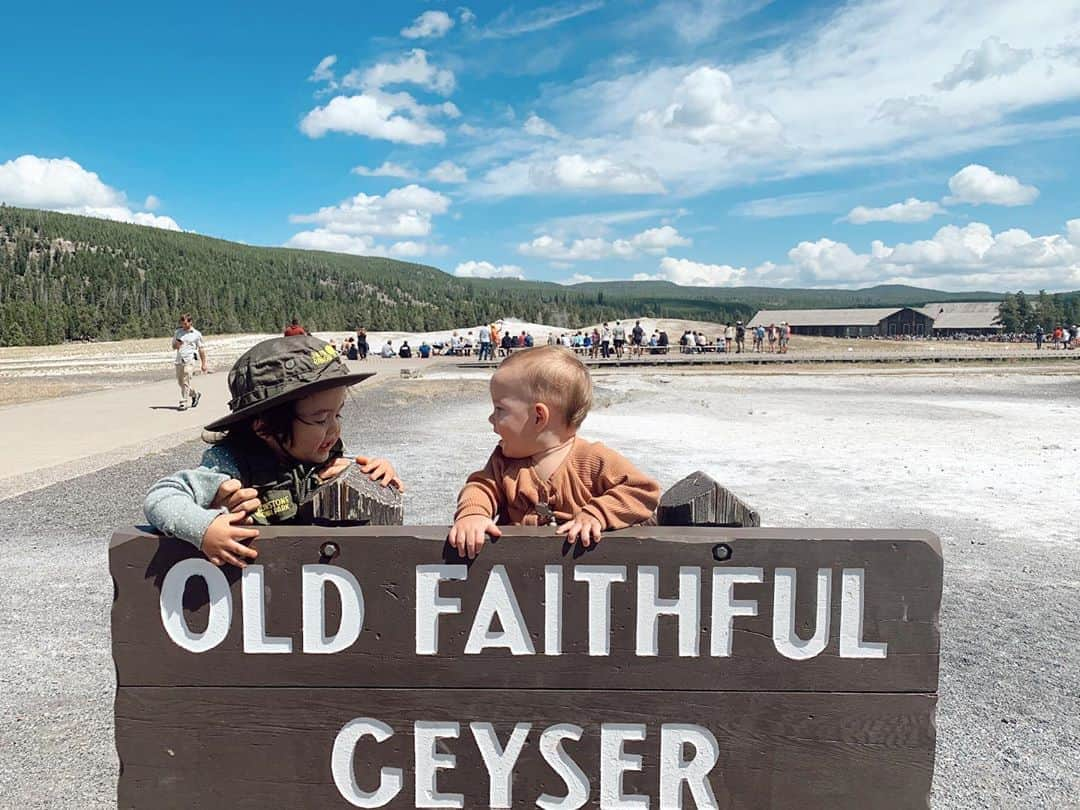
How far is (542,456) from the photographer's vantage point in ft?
6.65

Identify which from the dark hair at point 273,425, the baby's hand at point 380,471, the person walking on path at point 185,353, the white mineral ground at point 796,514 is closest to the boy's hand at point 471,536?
the baby's hand at point 380,471

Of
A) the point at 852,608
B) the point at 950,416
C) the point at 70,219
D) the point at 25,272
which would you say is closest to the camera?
the point at 852,608

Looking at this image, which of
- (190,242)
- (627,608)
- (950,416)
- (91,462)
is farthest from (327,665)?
(190,242)

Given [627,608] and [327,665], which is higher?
[627,608]

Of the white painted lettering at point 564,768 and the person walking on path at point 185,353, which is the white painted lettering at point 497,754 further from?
the person walking on path at point 185,353

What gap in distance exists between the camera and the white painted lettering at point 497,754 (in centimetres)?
176

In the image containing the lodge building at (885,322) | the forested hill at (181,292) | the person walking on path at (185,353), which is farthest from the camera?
the lodge building at (885,322)

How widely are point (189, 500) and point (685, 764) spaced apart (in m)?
1.22

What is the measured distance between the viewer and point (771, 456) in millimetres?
10273

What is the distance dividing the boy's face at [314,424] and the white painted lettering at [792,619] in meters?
1.14

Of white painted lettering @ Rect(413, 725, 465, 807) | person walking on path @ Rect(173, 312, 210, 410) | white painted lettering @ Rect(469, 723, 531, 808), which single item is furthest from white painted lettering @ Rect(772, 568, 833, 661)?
person walking on path @ Rect(173, 312, 210, 410)

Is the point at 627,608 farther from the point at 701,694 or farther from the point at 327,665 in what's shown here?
the point at 327,665

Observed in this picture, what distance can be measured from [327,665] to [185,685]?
308mm

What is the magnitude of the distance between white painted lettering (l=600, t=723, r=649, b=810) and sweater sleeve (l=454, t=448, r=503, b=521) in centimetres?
54
